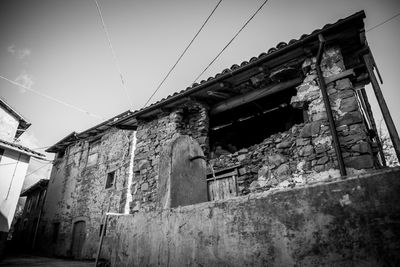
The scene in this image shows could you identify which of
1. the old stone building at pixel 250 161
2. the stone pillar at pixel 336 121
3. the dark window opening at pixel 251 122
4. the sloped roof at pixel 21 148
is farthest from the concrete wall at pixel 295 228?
the sloped roof at pixel 21 148

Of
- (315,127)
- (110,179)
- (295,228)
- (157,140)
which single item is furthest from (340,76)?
(110,179)

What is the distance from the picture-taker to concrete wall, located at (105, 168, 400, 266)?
1.20m

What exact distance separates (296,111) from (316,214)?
5830 mm

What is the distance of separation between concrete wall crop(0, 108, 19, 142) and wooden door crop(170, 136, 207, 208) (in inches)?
653

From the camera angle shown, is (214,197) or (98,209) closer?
(214,197)

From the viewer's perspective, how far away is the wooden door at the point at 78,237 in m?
11.0

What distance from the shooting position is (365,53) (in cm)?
479

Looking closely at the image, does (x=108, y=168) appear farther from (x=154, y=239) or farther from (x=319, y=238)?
(x=319, y=238)

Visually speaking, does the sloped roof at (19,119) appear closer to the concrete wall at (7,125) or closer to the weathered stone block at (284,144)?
the concrete wall at (7,125)

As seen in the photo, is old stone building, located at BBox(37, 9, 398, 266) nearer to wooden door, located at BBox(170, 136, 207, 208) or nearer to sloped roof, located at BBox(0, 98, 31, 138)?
wooden door, located at BBox(170, 136, 207, 208)

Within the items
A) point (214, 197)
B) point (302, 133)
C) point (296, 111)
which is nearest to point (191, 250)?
point (302, 133)

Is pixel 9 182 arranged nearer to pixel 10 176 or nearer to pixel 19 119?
pixel 10 176

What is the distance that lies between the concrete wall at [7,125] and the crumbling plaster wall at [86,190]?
3823mm

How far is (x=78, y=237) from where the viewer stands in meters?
11.3
